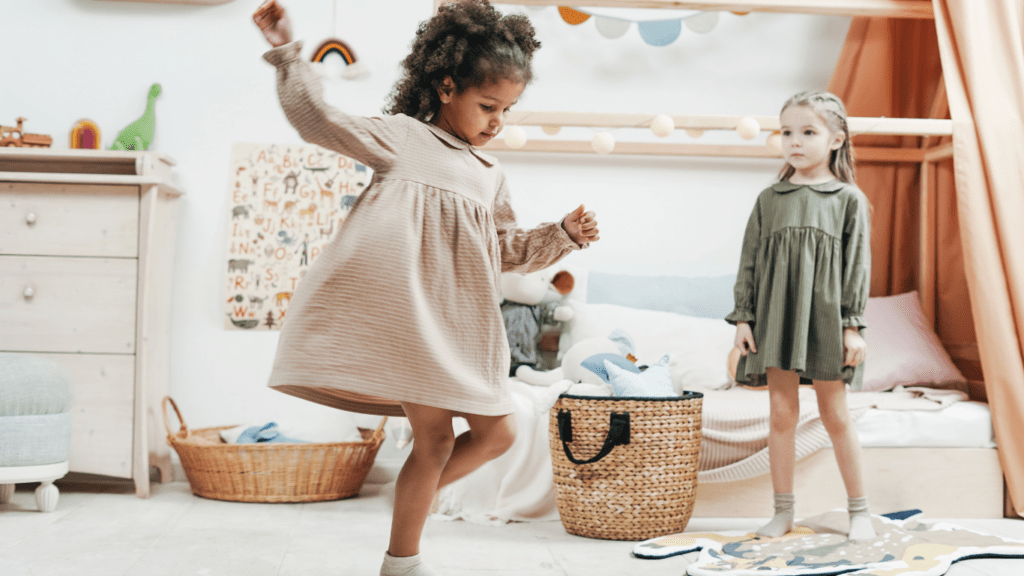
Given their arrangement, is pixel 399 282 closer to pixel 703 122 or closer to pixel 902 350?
pixel 703 122

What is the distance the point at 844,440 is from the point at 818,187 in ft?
1.79

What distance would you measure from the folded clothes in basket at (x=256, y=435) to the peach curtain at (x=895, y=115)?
190cm

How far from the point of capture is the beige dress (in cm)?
105

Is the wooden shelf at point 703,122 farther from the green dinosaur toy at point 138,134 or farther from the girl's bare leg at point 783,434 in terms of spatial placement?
the green dinosaur toy at point 138,134

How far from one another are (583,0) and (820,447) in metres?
1.23

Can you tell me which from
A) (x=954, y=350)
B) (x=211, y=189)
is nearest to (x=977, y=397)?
(x=954, y=350)

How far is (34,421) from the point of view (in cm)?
184

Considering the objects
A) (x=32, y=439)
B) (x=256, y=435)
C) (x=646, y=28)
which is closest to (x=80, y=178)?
(x=32, y=439)

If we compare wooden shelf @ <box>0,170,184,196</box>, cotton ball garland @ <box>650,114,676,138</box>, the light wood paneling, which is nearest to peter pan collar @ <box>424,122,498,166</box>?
cotton ball garland @ <box>650,114,676,138</box>

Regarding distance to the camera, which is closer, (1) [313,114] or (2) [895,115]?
(1) [313,114]

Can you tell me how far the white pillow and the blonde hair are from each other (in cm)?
62

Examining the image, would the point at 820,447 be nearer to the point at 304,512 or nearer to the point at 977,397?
the point at 977,397

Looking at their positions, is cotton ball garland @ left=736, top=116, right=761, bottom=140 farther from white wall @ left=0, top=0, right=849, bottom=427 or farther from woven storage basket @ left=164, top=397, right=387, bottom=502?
woven storage basket @ left=164, top=397, right=387, bottom=502

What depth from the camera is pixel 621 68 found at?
8.61 feet
